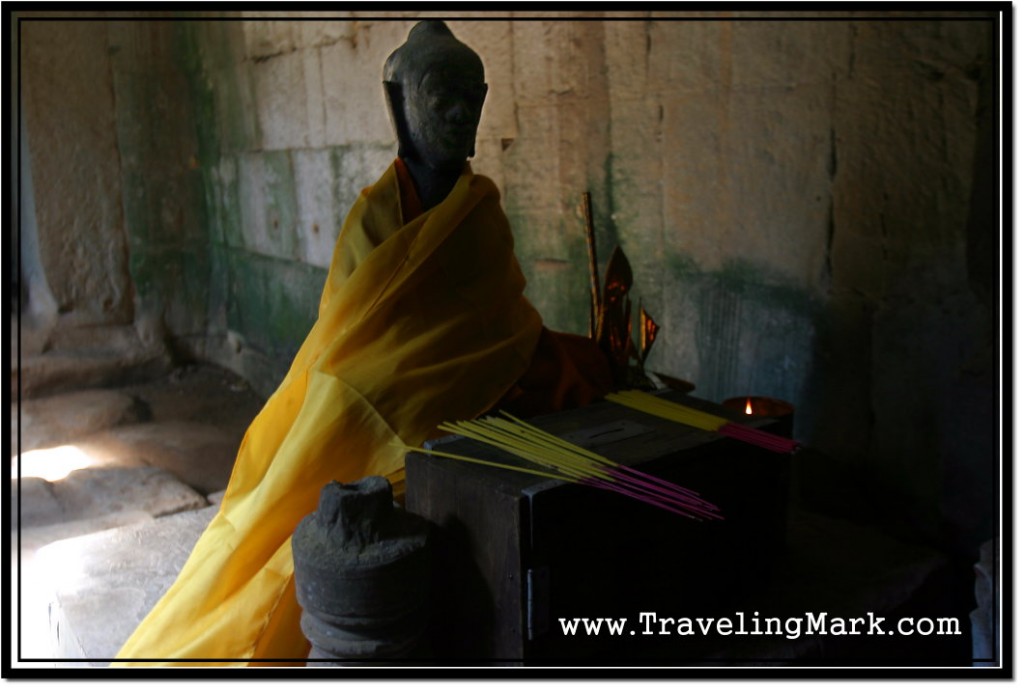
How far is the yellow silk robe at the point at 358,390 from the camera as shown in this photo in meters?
2.07

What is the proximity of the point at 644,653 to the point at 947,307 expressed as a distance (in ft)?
3.93

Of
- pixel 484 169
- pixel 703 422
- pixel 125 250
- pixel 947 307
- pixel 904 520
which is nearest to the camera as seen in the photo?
→ pixel 703 422

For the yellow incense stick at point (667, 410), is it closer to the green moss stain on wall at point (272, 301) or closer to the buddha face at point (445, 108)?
the buddha face at point (445, 108)

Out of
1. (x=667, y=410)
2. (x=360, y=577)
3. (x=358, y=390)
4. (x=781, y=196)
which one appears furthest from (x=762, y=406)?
(x=360, y=577)

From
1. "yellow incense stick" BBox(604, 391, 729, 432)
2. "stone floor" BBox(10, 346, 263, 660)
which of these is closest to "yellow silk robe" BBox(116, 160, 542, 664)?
"yellow incense stick" BBox(604, 391, 729, 432)

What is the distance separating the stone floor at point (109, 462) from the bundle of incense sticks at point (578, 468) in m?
1.08

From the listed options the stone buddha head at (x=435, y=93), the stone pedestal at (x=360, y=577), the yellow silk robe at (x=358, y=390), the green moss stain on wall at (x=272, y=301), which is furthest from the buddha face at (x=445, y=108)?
the green moss stain on wall at (x=272, y=301)

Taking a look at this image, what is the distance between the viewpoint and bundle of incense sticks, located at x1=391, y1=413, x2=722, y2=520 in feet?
5.98

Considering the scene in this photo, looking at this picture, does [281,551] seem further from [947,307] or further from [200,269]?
[200,269]

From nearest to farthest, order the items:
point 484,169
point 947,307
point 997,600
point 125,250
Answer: point 997,600 < point 947,307 < point 484,169 < point 125,250

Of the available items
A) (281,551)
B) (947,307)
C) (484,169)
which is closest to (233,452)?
(484,169)

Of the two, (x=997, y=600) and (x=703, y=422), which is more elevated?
(x=703, y=422)

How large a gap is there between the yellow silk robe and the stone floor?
434mm

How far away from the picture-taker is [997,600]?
6.11ft
